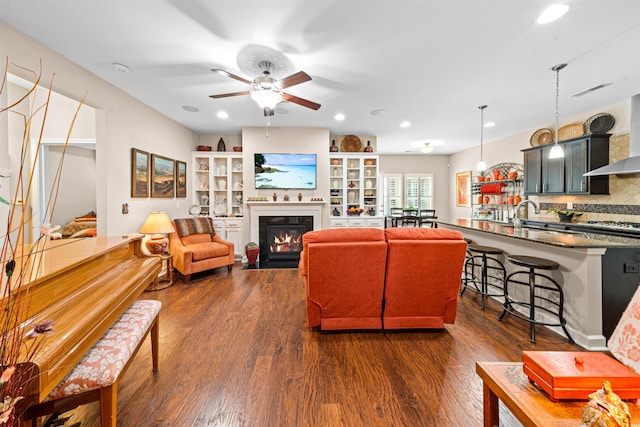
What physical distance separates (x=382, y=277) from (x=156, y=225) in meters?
3.26

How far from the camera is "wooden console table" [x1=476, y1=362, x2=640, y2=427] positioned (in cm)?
94

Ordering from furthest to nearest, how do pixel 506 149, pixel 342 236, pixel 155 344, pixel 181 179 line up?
1. pixel 506 149
2. pixel 181 179
3. pixel 342 236
4. pixel 155 344

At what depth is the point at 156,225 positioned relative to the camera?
3.77m

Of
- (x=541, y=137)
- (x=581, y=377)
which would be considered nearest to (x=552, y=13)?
(x=581, y=377)

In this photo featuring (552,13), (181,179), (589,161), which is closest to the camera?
(552,13)

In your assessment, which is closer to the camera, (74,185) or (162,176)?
(162,176)

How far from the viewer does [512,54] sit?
269cm

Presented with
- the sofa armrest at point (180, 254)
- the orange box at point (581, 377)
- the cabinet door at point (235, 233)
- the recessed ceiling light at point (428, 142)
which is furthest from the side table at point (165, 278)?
the recessed ceiling light at point (428, 142)

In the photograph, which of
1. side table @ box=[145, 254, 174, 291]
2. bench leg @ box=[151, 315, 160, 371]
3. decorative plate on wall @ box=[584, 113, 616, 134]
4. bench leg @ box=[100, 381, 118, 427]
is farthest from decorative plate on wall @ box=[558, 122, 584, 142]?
side table @ box=[145, 254, 174, 291]

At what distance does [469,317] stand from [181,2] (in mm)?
3872

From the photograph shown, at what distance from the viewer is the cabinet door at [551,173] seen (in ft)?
14.8

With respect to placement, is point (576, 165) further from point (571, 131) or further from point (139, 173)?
point (139, 173)

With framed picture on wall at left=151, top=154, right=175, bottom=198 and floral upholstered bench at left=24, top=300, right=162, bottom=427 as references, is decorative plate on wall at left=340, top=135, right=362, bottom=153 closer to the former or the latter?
framed picture on wall at left=151, top=154, right=175, bottom=198

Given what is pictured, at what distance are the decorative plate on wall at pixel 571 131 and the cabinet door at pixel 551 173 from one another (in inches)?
15.1
